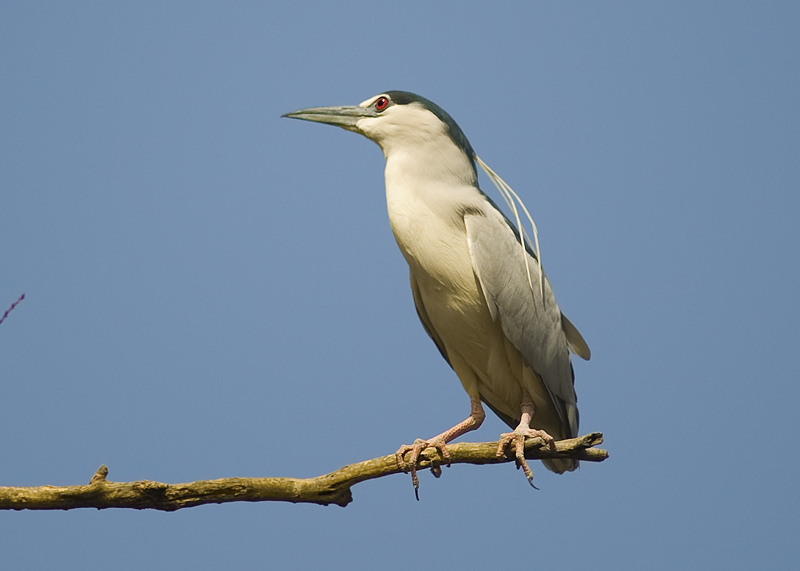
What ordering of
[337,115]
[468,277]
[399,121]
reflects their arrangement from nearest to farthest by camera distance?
[468,277] → [399,121] → [337,115]

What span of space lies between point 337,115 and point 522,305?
1256 mm

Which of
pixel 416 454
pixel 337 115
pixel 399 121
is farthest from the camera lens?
pixel 337 115

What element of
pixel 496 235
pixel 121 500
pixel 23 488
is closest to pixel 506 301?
pixel 496 235

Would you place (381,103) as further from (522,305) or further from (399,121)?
(522,305)

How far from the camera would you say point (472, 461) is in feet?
9.71

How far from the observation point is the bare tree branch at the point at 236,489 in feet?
8.79

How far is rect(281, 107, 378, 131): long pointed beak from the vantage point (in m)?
3.66

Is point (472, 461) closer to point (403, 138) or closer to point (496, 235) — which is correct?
point (496, 235)

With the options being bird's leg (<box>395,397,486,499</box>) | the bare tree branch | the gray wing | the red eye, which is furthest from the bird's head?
the bare tree branch

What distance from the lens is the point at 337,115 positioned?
12.1 ft

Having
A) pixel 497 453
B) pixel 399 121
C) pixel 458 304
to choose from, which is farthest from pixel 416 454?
pixel 399 121

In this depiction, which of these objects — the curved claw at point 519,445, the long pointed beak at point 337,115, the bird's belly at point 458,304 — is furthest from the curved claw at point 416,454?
the long pointed beak at point 337,115

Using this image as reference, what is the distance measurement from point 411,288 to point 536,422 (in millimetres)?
861

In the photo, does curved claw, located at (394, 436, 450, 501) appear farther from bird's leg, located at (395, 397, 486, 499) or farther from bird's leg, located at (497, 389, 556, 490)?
bird's leg, located at (497, 389, 556, 490)
